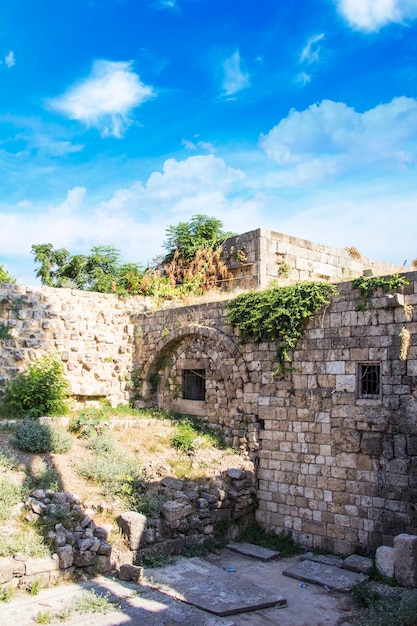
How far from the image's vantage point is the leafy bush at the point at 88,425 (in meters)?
12.5

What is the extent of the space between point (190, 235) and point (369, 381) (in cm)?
952

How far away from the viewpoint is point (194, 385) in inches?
567

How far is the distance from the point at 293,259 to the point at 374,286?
17.3 feet

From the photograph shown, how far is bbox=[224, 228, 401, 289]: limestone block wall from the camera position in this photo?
1484 centimetres

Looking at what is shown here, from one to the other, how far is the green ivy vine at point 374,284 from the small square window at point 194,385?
492 centimetres

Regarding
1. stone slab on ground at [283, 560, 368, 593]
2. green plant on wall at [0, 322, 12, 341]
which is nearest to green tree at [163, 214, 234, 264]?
green plant on wall at [0, 322, 12, 341]

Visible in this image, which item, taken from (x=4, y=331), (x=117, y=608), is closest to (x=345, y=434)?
(x=117, y=608)

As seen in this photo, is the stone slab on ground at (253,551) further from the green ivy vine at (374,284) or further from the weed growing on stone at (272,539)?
the green ivy vine at (374,284)

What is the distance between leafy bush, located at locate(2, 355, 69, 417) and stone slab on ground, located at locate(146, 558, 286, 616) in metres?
5.24

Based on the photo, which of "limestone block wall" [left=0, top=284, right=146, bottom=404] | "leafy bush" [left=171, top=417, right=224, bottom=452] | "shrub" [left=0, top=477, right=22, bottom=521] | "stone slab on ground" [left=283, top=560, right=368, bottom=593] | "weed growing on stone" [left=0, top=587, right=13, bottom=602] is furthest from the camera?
"limestone block wall" [left=0, top=284, right=146, bottom=404]

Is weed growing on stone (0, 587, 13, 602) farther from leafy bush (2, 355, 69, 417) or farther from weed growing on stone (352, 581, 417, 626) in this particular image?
leafy bush (2, 355, 69, 417)

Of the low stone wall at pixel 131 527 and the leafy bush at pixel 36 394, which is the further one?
the leafy bush at pixel 36 394

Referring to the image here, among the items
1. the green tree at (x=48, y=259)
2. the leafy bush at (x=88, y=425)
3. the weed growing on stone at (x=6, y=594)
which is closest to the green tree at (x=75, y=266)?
the green tree at (x=48, y=259)

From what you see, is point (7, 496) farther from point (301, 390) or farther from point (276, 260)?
point (276, 260)
